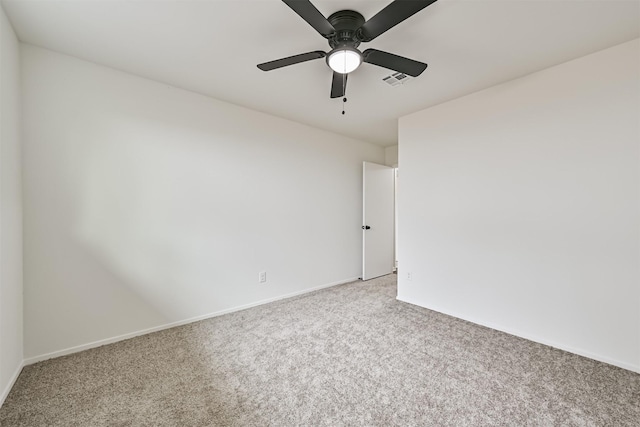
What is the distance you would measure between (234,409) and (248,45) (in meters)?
2.50

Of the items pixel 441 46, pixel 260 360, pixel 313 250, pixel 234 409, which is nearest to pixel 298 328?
pixel 260 360

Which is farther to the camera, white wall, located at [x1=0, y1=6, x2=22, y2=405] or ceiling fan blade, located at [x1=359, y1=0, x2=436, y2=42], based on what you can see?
white wall, located at [x1=0, y1=6, x2=22, y2=405]

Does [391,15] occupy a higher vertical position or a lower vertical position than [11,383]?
higher

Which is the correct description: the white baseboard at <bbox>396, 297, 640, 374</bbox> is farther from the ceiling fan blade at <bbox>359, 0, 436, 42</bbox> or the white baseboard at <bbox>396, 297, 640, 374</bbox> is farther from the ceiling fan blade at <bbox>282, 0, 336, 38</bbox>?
the ceiling fan blade at <bbox>282, 0, 336, 38</bbox>

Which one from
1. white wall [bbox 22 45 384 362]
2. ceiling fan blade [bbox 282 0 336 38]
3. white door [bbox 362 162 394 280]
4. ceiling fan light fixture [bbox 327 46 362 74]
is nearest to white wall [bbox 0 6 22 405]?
white wall [bbox 22 45 384 362]

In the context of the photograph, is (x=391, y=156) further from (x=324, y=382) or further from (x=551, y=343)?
(x=324, y=382)

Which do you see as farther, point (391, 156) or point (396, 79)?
point (391, 156)

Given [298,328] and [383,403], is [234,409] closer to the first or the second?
[383,403]

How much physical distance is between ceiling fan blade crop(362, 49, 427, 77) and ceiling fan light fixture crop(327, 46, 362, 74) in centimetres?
7

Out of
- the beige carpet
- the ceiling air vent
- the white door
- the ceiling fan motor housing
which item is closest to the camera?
the beige carpet

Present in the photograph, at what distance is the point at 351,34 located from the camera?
1649mm

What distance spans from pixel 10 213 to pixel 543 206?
414 centimetres

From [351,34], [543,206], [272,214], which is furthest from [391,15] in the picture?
[272,214]

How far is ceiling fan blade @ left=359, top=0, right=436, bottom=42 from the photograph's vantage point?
126 centimetres
